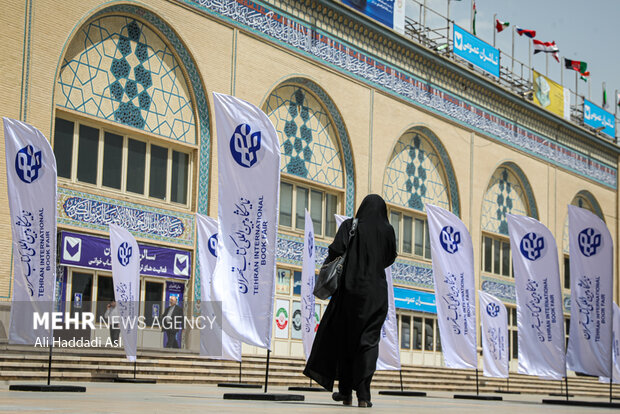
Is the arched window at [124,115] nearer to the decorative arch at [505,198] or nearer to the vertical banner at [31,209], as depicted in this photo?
the vertical banner at [31,209]

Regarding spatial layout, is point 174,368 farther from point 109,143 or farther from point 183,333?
point 109,143

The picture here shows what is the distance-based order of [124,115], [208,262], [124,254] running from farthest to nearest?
[124,115] → [208,262] → [124,254]

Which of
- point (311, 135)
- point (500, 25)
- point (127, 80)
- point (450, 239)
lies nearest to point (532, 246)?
point (450, 239)

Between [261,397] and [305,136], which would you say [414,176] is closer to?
[305,136]

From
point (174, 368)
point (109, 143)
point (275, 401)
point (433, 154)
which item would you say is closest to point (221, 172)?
point (275, 401)

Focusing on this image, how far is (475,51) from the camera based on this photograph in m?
30.7

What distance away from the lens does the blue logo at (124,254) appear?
14484mm

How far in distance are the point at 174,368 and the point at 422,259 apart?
12.5 metres

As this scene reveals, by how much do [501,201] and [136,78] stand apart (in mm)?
16684

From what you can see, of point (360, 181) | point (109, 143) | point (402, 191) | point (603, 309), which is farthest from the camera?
point (402, 191)

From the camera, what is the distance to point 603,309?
1248cm

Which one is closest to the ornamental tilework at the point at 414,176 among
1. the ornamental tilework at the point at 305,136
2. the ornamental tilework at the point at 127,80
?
the ornamental tilework at the point at 305,136

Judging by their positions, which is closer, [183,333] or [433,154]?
[183,333]

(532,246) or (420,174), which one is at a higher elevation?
(420,174)
